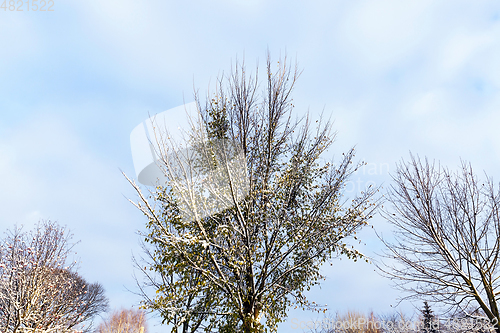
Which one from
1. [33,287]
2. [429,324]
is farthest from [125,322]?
[429,324]

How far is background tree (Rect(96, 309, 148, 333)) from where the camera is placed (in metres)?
19.5

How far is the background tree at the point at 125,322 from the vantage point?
19.5 m

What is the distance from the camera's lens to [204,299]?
764 cm

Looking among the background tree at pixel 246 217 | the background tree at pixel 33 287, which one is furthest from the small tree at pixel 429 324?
the background tree at pixel 33 287

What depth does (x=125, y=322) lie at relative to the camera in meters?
21.1

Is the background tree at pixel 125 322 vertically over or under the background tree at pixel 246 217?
under

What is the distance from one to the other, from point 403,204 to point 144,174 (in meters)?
7.51

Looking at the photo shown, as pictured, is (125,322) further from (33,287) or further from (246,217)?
(246,217)

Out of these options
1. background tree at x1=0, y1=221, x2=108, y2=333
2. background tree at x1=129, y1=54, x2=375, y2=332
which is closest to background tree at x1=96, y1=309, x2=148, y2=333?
background tree at x1=0, y1=221, x2=108, y2=333

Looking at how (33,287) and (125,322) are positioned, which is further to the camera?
(125,322)

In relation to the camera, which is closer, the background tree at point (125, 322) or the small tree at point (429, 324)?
the small tree at point (429, 324)

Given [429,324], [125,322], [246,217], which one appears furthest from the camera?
[125,322]

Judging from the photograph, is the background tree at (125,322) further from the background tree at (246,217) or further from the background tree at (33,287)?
the background tree at (246,217)

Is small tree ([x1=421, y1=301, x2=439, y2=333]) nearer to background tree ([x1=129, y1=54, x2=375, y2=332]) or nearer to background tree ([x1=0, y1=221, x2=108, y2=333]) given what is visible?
background tree ([x1=129, y1=54, x2=375, y2=332])
